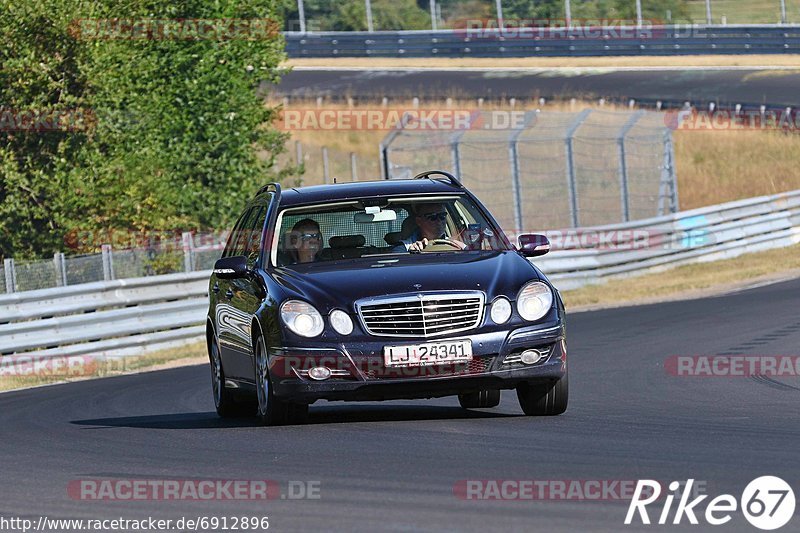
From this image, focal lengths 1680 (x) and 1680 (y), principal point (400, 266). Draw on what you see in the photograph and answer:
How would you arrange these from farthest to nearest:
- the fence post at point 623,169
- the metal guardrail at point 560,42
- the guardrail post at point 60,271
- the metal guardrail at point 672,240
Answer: the metal guardrail at point 560,42 → the fence post at point 623,169 → the metal guardrail at point 672,240 → the guardrail post at point 60,271

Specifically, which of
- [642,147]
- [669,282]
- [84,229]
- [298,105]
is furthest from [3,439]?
[298,105]

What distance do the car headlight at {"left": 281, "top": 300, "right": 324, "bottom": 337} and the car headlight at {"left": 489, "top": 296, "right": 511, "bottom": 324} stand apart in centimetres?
103

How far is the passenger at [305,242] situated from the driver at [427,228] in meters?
0.58

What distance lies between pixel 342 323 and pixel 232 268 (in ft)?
4.72

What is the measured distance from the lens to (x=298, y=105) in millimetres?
50875

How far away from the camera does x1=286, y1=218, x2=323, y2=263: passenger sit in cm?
1109

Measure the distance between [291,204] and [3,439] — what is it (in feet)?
8.16

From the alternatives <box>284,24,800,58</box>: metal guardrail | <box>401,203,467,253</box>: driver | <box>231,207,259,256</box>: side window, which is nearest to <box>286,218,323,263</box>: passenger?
<box>401,203,467,253</box>: driver

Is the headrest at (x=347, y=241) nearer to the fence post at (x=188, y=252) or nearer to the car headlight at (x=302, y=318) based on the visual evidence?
the car headlight at (x=302, y=318)

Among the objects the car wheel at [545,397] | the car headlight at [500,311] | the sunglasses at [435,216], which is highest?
the sunglasses at [435,216]

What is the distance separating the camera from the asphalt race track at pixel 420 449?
22.9ft

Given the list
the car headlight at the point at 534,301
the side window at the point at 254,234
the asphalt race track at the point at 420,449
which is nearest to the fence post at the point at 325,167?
the asphalt race track at the point at 420,449

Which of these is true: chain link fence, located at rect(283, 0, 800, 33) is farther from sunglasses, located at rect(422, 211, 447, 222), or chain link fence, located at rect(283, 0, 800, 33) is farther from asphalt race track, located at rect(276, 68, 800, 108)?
sunglasses, located at rect(422, 211, 447, 222)

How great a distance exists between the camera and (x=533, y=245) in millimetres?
11188
